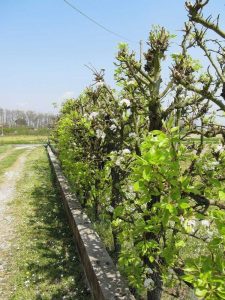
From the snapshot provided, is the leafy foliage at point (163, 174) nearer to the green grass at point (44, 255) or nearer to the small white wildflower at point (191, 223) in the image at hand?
the small white wildflower at point (191, 223)

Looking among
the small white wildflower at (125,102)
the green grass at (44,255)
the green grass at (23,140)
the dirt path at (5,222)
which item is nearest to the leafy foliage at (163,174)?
the small white wildflower at (125,102)

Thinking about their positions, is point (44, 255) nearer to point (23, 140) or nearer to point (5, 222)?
point (5, 222)

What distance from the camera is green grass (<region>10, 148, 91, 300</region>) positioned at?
7.85 m

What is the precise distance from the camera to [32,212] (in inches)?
534

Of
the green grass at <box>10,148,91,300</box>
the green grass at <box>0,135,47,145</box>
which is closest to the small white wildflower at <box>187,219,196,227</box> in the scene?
the green grass at <box>10,148,91,300</box>

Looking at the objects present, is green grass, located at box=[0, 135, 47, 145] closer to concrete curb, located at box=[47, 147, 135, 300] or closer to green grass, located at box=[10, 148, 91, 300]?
green grass, located at box=[10, 148, 91, 300]

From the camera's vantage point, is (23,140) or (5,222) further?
(23,140)

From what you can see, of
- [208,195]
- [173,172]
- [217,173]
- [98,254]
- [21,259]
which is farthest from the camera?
[21,259]

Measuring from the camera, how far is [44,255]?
31.3 ft

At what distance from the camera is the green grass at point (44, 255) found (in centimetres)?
785

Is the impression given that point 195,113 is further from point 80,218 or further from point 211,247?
point 80,218

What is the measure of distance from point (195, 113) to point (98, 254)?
11.4ft

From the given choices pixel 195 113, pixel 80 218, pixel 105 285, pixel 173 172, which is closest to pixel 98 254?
pixel 105 285

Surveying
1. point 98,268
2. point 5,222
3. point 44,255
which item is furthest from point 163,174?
point 5,222
